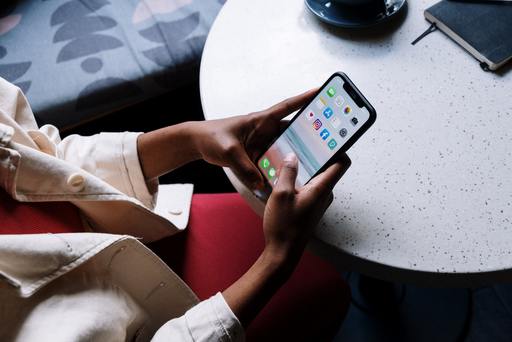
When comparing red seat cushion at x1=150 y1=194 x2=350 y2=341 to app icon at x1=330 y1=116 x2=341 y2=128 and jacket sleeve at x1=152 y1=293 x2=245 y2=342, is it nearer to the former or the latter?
jacket sleeve at x1=152 y1=293 x2=245 y2=342

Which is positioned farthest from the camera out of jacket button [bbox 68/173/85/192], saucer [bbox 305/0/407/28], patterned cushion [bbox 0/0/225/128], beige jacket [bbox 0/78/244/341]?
patterned cushion [bbox 0/0/225/128]

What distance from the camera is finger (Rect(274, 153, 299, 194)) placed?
1.94 ft

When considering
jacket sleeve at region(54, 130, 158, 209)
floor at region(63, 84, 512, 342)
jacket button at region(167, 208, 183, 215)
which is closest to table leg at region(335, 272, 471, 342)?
floor at region(63, 84, 512, 342)

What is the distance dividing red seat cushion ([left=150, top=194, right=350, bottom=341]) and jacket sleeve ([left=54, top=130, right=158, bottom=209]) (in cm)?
12

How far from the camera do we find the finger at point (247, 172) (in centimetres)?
66

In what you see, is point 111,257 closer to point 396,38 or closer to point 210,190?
point 396,38

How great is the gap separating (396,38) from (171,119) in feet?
2.38

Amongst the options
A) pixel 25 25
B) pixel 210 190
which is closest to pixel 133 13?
pixel 25 25

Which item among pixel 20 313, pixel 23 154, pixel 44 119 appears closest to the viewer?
pixel 20 313

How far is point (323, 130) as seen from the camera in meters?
0.62

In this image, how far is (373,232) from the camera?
2.01 feet

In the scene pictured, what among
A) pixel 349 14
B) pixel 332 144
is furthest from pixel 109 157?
pixel 349 14

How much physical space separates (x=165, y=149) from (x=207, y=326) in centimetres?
29

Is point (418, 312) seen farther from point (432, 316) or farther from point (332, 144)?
point (332, 144)
